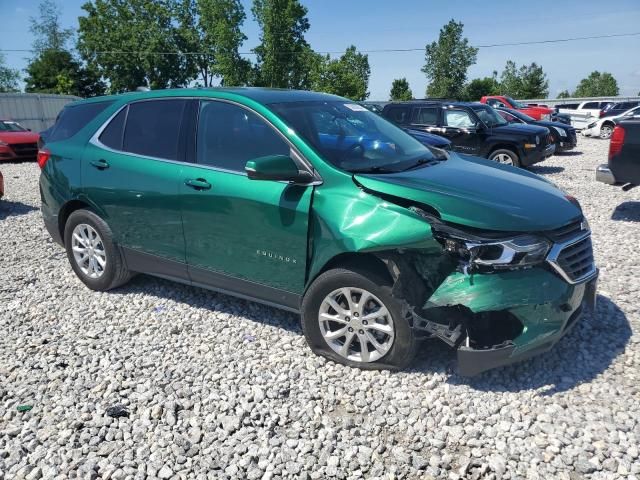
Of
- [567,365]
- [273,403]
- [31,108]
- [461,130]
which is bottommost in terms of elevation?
[273,403]

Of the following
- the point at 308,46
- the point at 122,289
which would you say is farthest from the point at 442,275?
the point at 308,46

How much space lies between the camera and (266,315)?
14.4 ft

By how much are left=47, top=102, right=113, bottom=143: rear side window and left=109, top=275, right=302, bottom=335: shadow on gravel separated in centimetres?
157

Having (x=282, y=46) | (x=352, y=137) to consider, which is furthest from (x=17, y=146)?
(x=282, y=46)

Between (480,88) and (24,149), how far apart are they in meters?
64.8

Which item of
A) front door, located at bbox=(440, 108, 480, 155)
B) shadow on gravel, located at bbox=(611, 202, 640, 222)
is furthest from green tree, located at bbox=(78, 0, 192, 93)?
shadow on gravel, located at bbox=(611, 202, 640, 222)

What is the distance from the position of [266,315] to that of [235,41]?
6174 centimetres

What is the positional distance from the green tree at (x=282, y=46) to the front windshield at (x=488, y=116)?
159 ft

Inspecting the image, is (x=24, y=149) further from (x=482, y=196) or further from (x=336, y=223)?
(x=482, y=196)

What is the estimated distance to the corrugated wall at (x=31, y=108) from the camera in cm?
2433

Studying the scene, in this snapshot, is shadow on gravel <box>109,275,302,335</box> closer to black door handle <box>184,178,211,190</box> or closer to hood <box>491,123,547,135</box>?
black door handle <box>184,178,211,190</box>

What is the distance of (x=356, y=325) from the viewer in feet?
11.1

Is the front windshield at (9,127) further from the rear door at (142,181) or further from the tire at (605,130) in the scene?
the tire at (605,130)

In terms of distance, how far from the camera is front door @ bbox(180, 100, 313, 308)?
3518mm
